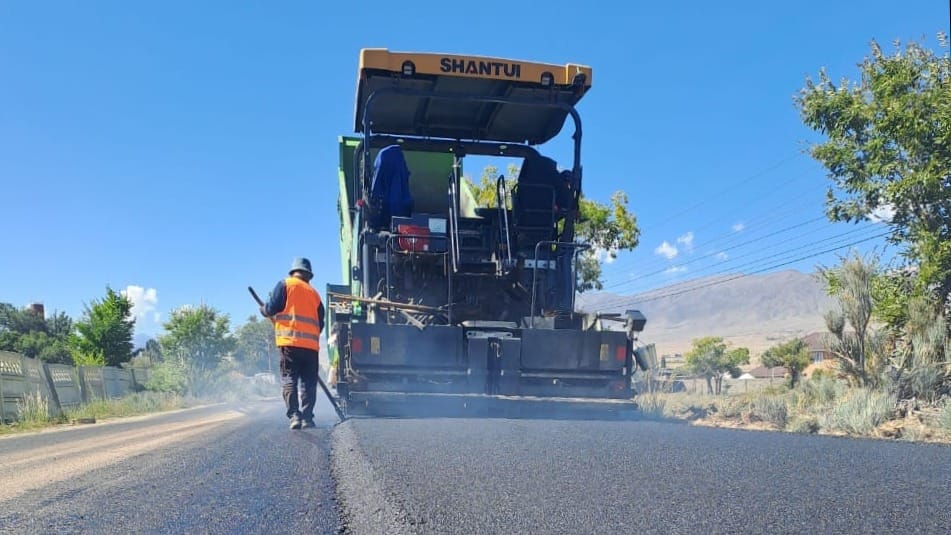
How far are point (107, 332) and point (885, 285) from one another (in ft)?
78.2

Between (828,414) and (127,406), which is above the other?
(828,414)

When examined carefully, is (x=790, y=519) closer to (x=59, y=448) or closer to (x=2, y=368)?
(x=59, y=448)

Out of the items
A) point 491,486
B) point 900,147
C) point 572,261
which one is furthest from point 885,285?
point 491,486

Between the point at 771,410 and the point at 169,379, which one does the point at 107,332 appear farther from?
the point at 771,410

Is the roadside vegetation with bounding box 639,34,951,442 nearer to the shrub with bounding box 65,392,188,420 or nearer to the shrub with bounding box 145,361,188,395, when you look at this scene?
the shrub with bounding box 65,392,188,420

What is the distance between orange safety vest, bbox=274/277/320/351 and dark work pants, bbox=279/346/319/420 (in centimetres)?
7

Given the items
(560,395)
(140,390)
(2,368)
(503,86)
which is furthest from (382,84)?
(140,390)

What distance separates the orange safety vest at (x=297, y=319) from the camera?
6223 millimetres

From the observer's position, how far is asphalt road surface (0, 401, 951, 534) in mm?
2590

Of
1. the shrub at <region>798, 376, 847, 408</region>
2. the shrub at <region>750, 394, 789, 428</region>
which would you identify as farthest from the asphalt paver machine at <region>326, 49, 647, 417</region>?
the shrub at <region>798, 376, 847, 408</region>

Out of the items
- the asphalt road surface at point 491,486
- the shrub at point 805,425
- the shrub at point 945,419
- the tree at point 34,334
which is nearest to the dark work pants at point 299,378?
the asphalt road surface at point 491,486

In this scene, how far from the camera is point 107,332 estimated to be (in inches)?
991

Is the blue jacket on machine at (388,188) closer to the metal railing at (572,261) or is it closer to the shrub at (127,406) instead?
the metal railing at (572,261)

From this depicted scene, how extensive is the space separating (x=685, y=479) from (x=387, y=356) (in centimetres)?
416
